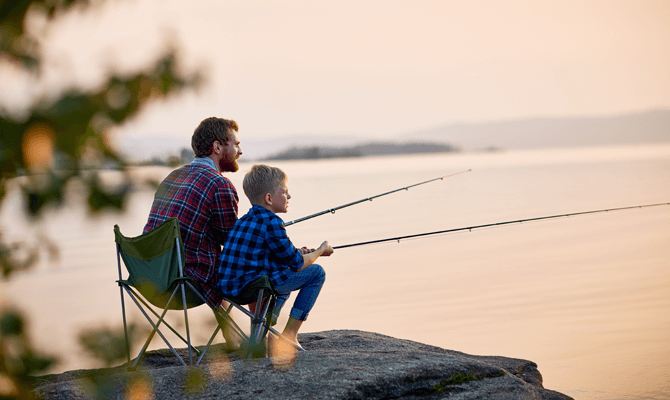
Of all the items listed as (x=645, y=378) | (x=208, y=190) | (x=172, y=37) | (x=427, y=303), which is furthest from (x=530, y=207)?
(x=172, y=37)

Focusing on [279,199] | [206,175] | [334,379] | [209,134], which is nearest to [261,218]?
[279,199]

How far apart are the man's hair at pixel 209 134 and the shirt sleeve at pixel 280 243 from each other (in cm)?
66

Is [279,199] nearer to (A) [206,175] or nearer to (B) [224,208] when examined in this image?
(B) [224,208]

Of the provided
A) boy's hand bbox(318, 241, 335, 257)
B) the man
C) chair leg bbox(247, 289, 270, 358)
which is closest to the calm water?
the man

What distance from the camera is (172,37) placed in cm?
113

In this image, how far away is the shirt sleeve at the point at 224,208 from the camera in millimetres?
3801

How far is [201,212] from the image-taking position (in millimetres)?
3791

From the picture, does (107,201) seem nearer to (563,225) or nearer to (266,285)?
(266,285)

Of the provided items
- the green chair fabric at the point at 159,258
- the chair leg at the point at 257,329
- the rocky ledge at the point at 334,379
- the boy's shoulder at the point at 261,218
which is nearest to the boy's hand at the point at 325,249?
the boy's shoulder at the point at 261,218

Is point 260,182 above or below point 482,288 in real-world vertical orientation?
above

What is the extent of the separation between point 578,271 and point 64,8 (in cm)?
879

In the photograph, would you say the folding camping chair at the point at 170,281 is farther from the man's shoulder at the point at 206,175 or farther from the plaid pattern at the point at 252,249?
the man's shoulder at the point at 206,175

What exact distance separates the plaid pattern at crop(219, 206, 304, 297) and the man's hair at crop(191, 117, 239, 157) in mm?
547

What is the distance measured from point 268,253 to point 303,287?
32 centimetres
